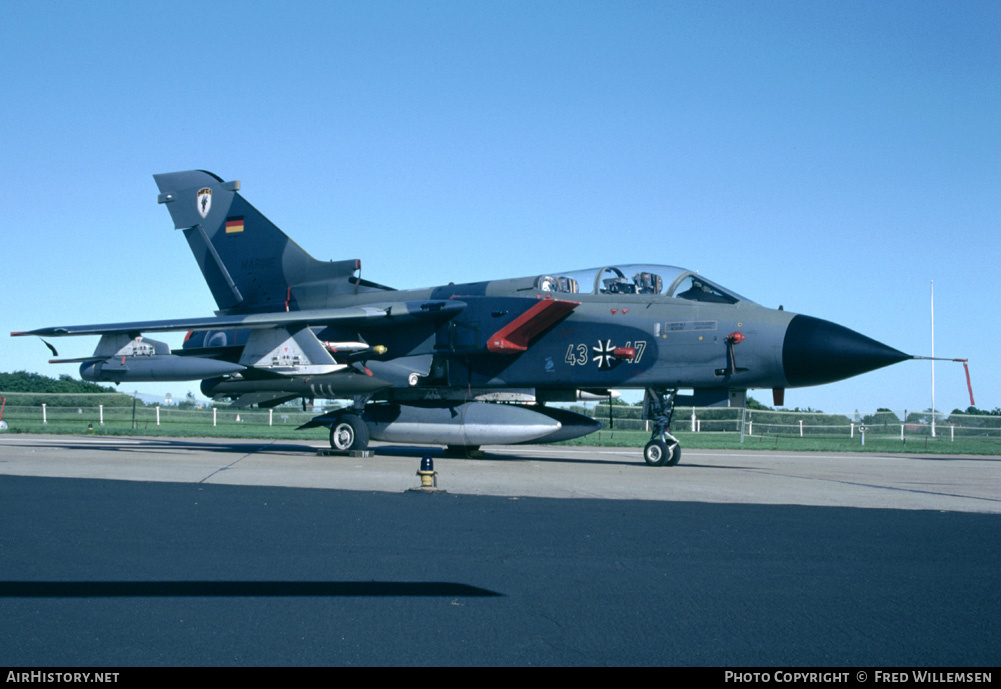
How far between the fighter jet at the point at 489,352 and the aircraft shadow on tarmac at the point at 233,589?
995 cm

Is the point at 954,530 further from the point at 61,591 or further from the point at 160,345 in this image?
the point at 160,345

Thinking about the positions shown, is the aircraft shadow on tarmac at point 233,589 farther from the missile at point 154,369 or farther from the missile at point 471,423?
the missile at point 154,369

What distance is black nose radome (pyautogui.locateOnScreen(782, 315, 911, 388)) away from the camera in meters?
12.7

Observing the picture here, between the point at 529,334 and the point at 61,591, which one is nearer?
the point at 61,591

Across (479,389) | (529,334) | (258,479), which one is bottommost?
(258,479)

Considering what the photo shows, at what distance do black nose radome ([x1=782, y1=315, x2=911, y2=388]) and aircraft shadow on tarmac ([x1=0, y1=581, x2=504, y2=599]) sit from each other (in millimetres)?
9796

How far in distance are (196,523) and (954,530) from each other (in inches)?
243

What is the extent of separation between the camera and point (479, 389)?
1666 centimetres

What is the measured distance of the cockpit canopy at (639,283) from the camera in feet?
47.5

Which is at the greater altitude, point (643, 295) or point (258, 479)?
point (643, 295)

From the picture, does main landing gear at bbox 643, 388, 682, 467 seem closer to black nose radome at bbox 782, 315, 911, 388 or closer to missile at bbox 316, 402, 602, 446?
missile at bbox 316, 402, 602, 446

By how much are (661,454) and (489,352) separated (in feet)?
12.3
